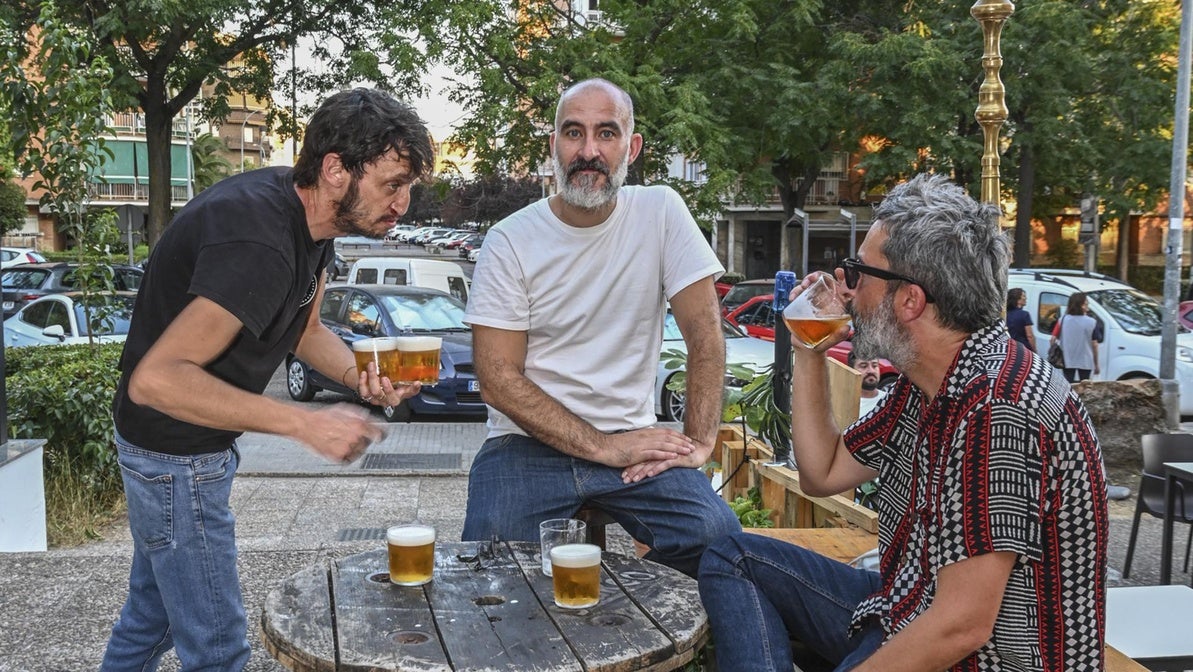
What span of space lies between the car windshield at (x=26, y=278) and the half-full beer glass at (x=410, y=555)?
66.9 ft

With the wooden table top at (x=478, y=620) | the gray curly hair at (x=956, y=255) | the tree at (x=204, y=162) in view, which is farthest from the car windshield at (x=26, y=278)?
the tree at (x=204, y=162)

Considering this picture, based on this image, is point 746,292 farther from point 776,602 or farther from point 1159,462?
point 776,602

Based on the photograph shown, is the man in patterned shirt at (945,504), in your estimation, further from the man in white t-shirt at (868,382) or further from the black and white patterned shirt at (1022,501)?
the man in white t-shirt at (868,382)

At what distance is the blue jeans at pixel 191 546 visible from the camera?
105 inches

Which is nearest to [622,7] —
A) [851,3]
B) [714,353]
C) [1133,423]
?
[851,3]

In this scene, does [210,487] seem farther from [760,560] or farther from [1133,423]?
[1133,423]

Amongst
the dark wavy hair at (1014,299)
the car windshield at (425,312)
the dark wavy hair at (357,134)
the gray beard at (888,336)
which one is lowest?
the car windshield at (425,312)

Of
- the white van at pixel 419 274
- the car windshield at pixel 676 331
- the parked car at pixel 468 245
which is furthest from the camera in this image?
the parked car at pixel 468 245

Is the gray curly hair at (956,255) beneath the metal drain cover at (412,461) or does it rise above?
above

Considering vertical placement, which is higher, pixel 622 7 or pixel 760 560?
pixel 622 7

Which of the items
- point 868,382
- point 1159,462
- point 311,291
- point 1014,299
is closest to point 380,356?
point 311,291

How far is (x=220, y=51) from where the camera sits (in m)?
20.5

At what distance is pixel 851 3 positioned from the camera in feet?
77.7

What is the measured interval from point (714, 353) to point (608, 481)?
617 millimetres
